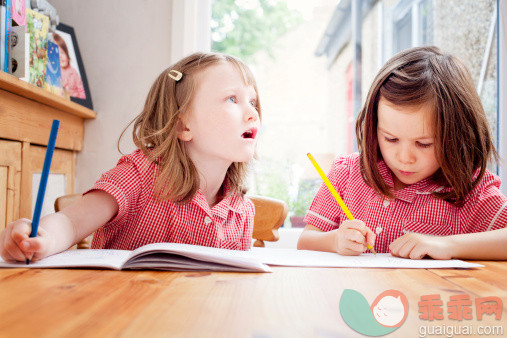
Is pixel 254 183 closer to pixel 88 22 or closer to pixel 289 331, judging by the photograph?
pixel 88 22

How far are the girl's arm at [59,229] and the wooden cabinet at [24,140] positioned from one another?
45 centimetres

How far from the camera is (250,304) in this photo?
1.51 feet

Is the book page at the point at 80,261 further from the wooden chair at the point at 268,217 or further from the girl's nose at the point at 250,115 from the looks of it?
the wooden chair at the point at 268,217

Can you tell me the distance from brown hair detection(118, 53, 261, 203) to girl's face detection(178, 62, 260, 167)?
0.02m

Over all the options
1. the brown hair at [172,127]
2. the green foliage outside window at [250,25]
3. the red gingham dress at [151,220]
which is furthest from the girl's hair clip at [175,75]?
the green foliage outside window at [250,25]

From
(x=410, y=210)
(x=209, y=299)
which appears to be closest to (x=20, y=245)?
(x=209, y=299)

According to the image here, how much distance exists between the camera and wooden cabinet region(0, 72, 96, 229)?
4.16 feet

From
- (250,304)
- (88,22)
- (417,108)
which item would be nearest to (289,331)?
(250,304)

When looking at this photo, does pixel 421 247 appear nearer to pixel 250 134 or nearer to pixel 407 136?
pixel 407 136

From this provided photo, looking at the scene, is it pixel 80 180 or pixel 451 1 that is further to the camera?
pixel 451 1

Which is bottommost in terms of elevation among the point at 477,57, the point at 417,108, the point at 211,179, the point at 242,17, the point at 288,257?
the point at 288,257

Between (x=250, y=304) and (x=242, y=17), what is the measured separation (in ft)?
6.35

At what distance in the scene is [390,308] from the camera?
17.4 inches

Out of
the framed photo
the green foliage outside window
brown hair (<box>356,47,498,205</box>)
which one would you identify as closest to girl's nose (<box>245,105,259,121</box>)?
brown hair (<box>356,47,498,205</box>)
